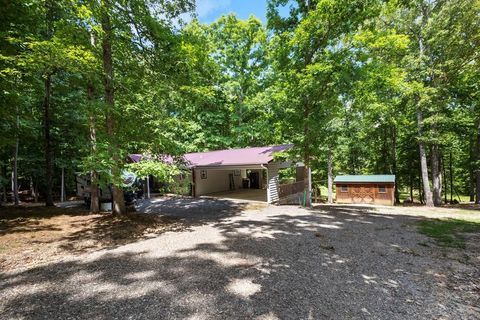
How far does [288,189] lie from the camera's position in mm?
16109

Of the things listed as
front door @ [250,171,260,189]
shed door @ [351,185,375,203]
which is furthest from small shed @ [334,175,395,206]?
front door @ [250,171,260,189]

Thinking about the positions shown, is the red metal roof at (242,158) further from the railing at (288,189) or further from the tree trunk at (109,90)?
the tree trunk at (109,90)

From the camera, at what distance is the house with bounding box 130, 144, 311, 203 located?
14688 mm

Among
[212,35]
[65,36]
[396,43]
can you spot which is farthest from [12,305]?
[212,35]

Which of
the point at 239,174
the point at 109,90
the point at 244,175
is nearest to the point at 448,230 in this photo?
the point at 109,90

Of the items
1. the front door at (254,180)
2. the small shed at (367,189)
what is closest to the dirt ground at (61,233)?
the front door at (254,180)

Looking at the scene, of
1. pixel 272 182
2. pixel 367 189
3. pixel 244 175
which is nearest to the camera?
pixel 272 182

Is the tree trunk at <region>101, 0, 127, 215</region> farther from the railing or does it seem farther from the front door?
the front door

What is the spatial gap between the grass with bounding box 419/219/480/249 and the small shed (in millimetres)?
8971

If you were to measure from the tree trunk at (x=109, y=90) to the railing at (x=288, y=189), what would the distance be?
9.17 meters

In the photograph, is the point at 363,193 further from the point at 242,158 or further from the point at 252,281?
the point at 252,281

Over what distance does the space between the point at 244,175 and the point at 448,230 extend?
16975mm

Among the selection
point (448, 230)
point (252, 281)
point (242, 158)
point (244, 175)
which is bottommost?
point (448, 230)

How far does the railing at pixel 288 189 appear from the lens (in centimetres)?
1532
